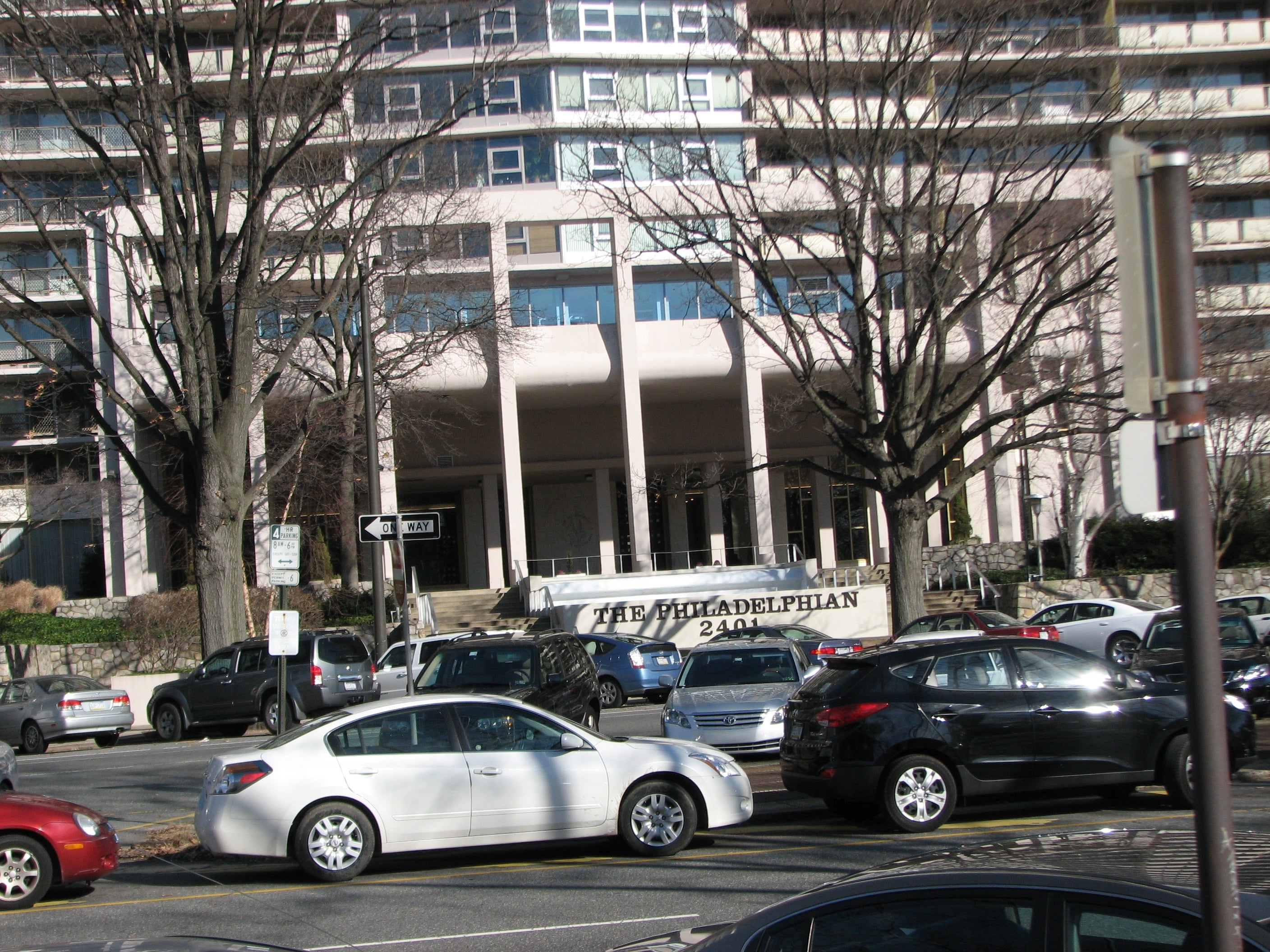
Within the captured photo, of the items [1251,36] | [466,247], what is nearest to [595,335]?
[466,247]

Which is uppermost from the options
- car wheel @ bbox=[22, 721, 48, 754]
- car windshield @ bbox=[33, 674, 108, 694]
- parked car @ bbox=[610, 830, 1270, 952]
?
parked car @ bbox=[610, 830, 1270, 952]

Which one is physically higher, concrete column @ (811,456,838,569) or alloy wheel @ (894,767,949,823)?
concrete column @ (811,456,838,569)

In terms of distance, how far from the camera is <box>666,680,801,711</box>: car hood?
46.4 ft

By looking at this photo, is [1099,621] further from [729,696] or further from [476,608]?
[476,608]

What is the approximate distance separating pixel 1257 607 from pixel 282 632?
19.2 metres

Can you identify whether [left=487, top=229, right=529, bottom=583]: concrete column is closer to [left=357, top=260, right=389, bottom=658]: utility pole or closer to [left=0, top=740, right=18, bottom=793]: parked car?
[left=357, top=260, right=389, bottom=658]: utility pole

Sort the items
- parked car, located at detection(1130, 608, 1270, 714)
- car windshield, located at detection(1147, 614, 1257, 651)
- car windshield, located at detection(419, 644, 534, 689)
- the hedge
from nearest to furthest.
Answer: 1. car windshield, located at detection(419, 644, 534, 689)
2. parked car, located at detection(1130, 608, 1270, 714)
3. car windshield, located at detection(1147, 614, 1257, 651)
4. the hedge

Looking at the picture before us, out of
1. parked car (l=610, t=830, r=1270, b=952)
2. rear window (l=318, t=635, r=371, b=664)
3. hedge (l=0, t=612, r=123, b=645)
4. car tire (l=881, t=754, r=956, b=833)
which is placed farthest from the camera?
hedge (l=0, t=612, r=123, b=645)

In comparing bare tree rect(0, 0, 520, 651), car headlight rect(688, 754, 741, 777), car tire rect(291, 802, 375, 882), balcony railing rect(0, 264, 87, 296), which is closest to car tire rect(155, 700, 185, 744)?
bare tree rect(0, 0, 520, 651)

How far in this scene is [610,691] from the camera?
23250 mm

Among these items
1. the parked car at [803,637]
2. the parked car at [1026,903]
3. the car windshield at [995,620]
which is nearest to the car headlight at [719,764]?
the parked car at [1026,903]

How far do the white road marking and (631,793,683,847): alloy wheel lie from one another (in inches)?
77.1

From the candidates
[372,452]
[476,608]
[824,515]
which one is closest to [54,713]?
[372,452]

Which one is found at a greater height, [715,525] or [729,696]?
[715,525]
